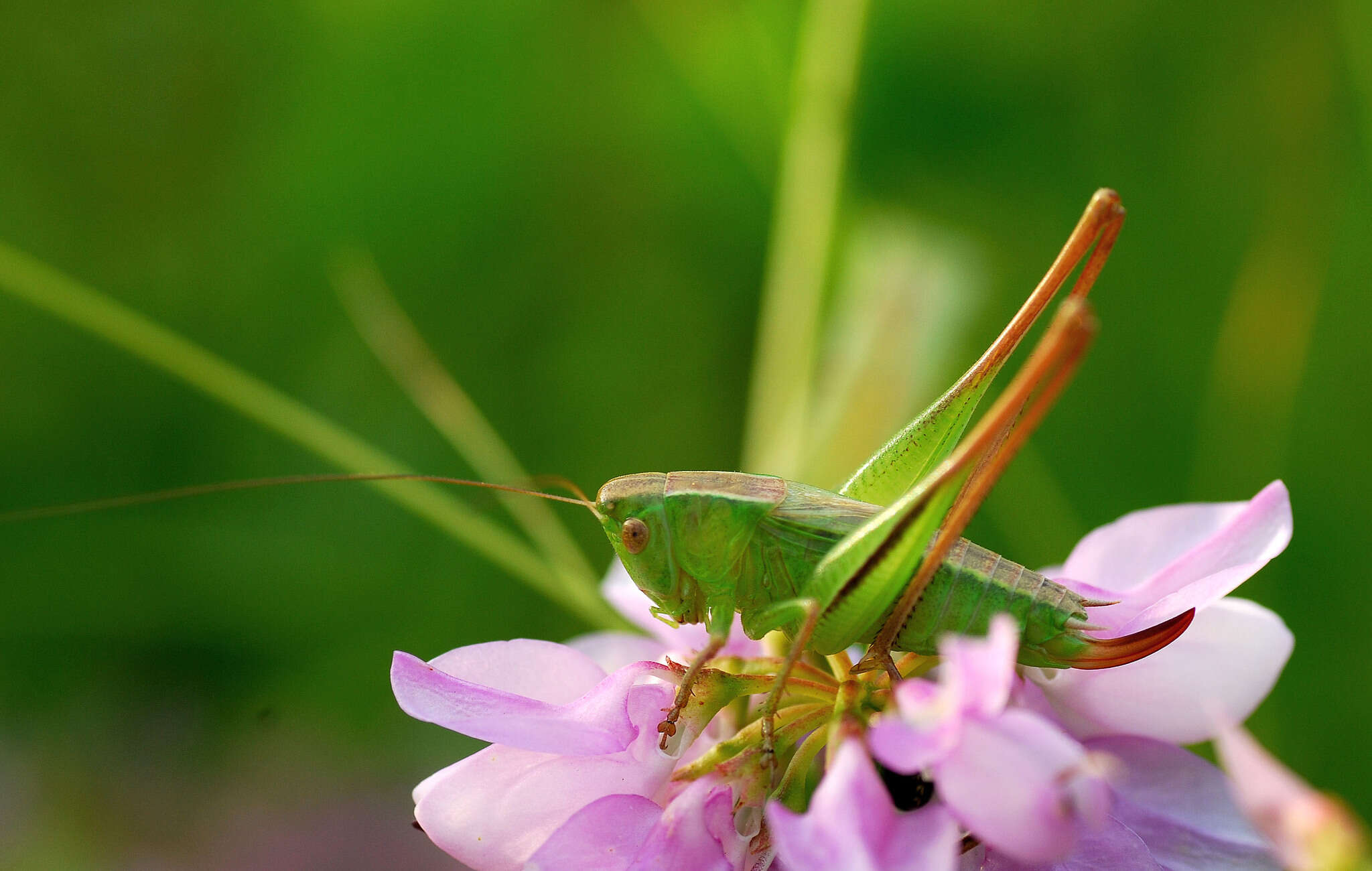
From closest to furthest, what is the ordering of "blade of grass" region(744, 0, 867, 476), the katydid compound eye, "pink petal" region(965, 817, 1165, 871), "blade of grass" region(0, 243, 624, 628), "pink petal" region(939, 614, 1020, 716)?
"pink petal" region(939, 614, 1020, 716)
"pink petal" region(965, 817, 1165, 871)
the katydid compound eye
"blade of grass" region(0, 243, 624, 628)
"blade of grass" region(744, 0, 867, 476)

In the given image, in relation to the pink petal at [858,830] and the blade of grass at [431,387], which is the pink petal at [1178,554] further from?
the blade of grass at [431,387]

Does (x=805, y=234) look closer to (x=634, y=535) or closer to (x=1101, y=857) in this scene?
(x=634, y=535)

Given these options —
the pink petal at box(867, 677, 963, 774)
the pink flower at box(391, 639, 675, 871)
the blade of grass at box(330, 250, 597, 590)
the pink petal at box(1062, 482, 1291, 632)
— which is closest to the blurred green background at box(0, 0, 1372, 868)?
the blade of grass at box(330, 250, 597, 590)

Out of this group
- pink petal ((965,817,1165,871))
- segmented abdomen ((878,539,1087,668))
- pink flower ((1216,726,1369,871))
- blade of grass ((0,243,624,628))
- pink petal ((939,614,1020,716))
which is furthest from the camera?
blade of grass ((0,243,624,628))

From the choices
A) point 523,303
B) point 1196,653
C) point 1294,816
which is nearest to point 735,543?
point 1196,653

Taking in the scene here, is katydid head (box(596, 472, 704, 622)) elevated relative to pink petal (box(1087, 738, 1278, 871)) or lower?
elevated

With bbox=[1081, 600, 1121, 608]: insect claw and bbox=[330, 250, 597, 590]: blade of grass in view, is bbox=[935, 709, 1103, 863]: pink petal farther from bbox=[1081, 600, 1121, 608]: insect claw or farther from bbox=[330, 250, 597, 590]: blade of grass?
bbox=[330, 250, 597, 590]: blade of grass

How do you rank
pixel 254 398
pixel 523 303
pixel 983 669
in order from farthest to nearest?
1. pixel 523 303
2. pixel 254 398
3. pixel 983 669
